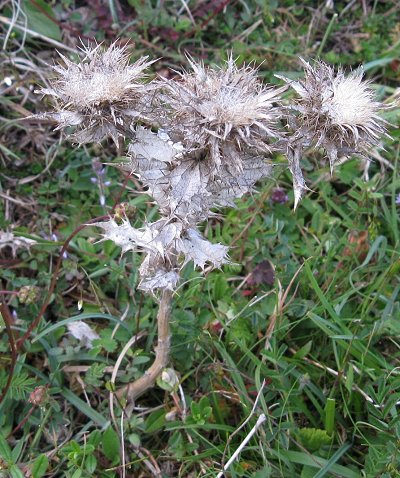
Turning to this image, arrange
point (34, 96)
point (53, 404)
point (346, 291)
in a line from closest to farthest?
1. point (53, 404)
2. point (346, 291)
3. point (34, 96)

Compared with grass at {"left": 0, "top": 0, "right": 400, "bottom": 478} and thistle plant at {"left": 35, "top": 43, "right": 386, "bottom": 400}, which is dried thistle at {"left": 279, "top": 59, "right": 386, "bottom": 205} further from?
grass at {"left": 0, "top": 0, "right": 400, "bottom": 478}

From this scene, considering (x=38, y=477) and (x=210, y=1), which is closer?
(x=38, y=477)

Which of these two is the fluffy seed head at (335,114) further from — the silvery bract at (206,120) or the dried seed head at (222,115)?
the dried seed head at (222,115)

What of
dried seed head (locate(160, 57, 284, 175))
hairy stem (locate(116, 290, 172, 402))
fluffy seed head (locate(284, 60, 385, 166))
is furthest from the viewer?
hairy stem (locate(116, 290, 172, 402))

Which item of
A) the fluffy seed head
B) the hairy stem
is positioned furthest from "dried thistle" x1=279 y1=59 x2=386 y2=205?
the hairy stem

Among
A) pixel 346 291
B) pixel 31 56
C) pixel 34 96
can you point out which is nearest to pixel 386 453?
pixel 346 291

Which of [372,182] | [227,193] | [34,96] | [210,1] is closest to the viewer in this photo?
[227,193]

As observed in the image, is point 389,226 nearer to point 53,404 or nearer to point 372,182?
point 372,182
